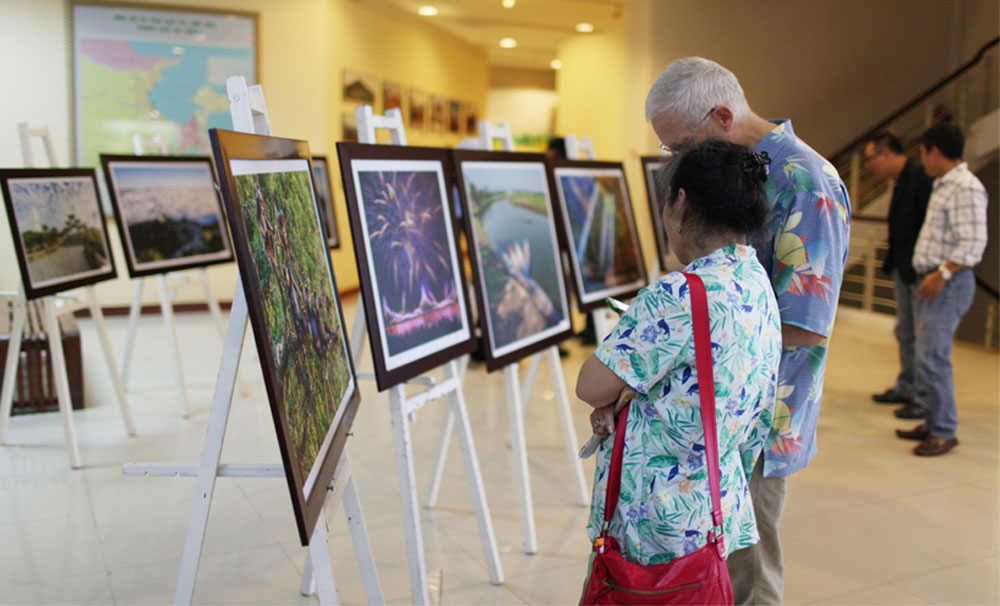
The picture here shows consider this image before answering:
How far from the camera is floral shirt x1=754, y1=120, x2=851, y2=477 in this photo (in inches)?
63.4

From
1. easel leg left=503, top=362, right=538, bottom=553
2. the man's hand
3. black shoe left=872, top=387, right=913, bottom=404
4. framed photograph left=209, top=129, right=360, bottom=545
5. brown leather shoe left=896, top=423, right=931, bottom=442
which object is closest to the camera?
framed photograph left=209, top=129, right=360, bottom=545

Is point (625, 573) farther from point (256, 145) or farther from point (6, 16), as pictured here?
point (6, 16)

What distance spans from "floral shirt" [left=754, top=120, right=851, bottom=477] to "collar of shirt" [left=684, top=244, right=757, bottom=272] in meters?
0.24

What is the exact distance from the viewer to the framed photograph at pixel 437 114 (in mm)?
11336

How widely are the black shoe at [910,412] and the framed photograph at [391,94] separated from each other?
6900 millimetres

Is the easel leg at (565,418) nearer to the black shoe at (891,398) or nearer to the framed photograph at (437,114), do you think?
the black shoe at (891,398)

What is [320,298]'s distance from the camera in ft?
5.70

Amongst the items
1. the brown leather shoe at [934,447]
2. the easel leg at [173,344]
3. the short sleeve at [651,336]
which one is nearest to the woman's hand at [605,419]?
the short sleeve at [651,336]

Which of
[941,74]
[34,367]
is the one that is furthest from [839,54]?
[34,367]

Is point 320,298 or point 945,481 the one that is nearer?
point 320,298

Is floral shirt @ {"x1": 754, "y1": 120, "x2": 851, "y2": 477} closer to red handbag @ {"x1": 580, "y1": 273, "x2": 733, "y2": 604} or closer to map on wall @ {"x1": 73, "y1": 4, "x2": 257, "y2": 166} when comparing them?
red handbag @ {"x1": 580, "y1": 273, "x2": 733, "y2": 604}

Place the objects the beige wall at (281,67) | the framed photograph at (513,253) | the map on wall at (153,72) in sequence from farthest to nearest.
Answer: the map on wall at (153,72)
the beige wall at (281,67)
the framed photograph at (513,253)

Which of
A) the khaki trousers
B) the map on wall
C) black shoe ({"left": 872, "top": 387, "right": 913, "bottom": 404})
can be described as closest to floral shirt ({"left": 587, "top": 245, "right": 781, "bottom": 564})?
the khaki trousers

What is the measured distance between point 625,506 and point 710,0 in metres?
6.80
